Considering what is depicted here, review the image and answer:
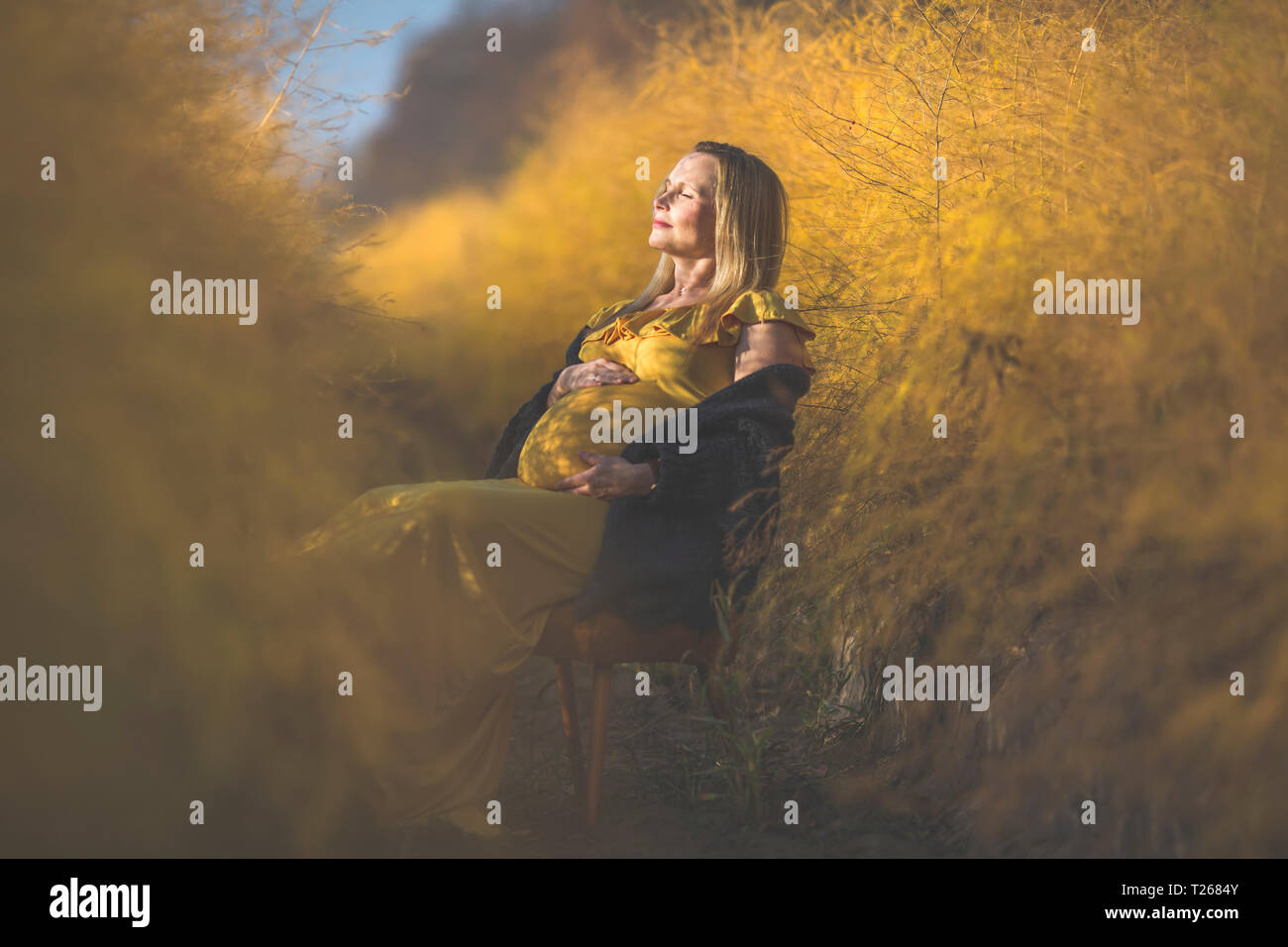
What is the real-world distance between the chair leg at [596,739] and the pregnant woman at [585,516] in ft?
0.43

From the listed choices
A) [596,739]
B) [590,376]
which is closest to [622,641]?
[596,739]

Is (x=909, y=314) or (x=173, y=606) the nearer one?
(x=173, y=606)

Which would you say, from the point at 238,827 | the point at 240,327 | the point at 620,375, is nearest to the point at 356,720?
the point at 238,827

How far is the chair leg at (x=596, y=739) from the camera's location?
2.02 m

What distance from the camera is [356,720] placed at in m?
1.70

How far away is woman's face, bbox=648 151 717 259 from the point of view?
2.25m

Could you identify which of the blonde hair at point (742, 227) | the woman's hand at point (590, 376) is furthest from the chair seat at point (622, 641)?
the blonde hair at point (742, 227)

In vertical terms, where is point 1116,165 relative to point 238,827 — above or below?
above

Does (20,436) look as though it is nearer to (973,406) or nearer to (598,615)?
(598,615)

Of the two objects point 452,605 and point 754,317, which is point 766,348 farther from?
point 452,605

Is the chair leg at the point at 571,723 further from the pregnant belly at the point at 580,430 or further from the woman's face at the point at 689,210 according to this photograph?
the woman's face at the point at 689,210

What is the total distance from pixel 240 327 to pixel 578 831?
1056mm

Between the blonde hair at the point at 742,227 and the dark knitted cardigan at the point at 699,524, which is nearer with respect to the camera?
the dark knitted cardigan at the point at 699,524

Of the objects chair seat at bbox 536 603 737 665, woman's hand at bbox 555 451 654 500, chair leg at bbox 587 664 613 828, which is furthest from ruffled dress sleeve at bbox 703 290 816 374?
chair leg at bbox 587 664 613 828
